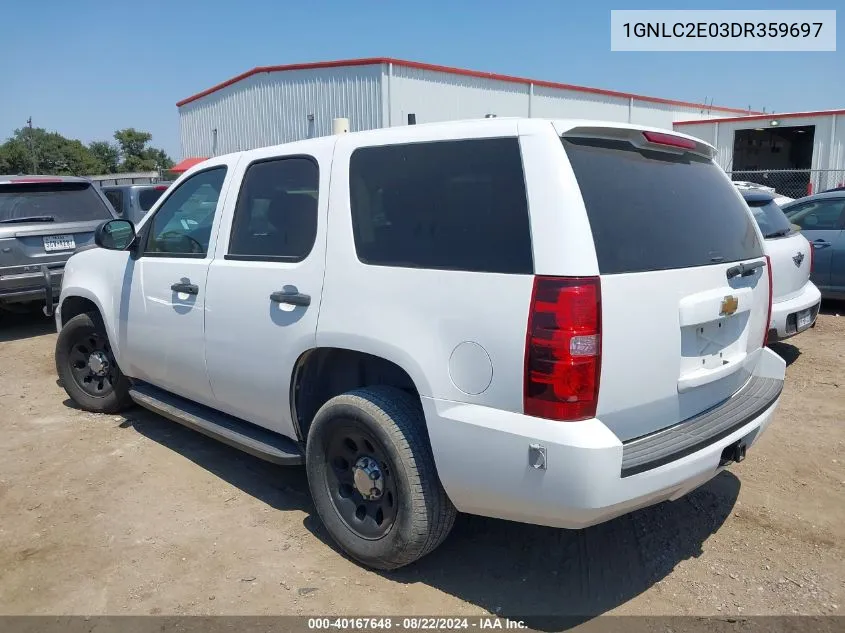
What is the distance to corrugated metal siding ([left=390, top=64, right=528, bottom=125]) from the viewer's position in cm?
2069

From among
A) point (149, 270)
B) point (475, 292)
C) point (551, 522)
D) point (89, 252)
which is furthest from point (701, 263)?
point (89, 252)

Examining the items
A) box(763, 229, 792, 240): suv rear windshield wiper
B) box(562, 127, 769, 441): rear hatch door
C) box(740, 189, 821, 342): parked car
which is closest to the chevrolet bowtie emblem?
box(562, 127, 769, 441): rear hatch door

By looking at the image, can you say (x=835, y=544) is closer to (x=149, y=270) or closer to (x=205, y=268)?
(x=205, y=268)

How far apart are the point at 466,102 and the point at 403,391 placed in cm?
2063

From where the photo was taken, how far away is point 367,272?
2.99 m

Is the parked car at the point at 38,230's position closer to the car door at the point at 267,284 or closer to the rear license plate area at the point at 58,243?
the rear license plate area at the point at 58,243

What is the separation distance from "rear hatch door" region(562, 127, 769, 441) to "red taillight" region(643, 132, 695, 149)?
13mm

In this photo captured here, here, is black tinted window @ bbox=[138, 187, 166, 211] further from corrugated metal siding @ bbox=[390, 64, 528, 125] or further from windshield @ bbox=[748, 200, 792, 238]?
corrugated metal siding @ bbox=[390, 64, 528, 125]

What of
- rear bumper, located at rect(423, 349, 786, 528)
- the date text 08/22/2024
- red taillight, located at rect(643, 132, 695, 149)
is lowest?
the date text 08/22/2024

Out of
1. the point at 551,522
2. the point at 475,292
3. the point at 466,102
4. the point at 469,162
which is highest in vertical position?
the point at 466,102

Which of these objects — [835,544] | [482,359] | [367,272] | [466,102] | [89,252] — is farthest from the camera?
[466,102]

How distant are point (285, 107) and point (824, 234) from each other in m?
18.7

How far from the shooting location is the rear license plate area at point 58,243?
7.87 metres

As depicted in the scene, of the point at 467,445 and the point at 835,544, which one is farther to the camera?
the point at 835,544
